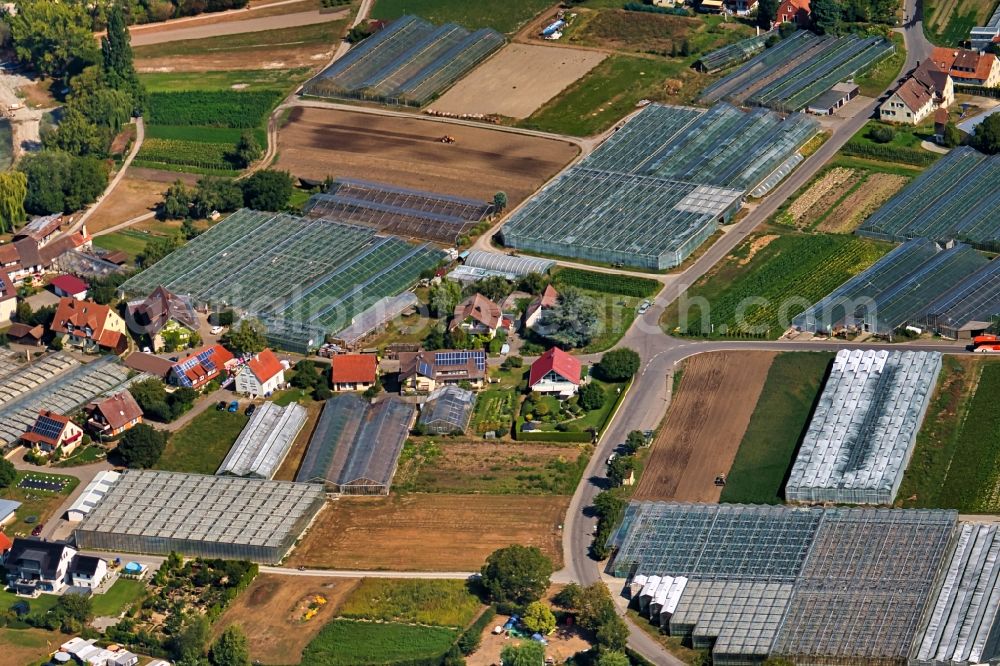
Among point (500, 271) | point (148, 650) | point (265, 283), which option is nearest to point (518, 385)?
point (500, 271)

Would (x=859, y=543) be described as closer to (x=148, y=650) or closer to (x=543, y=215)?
(x=148, y=650)

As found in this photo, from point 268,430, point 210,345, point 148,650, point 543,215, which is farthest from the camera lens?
point 543,215

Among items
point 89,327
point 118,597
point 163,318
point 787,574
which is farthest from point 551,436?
point 89,327

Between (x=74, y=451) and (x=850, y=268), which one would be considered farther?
(x=850, y=268)

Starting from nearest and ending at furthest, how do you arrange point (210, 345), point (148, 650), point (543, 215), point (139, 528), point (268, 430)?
point (148, 650)
point (139, 528)
point (268, 430)
point (210, 345)
point (543, 215)

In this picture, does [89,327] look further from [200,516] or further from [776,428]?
[776,428]

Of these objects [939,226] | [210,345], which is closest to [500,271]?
[210,345]

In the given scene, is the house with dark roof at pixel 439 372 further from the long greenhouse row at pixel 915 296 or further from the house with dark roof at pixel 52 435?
the long greenhouse row at pixel 915 296
